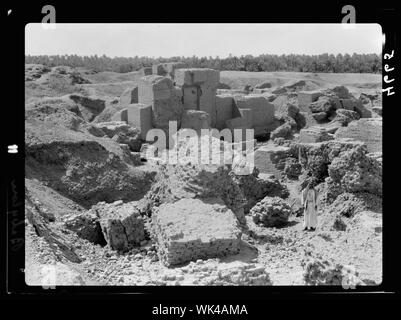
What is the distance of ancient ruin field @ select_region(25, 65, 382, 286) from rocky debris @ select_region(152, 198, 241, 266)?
0.01 metres

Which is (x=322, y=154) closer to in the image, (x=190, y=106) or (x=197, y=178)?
(x=197, y=178)

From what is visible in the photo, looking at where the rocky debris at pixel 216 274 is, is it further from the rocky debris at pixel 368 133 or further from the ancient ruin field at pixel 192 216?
the rocky debris at pixel 368 133

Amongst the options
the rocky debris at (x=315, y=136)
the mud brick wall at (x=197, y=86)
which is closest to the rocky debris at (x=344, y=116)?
the rocky debris at (x=315, y=136)

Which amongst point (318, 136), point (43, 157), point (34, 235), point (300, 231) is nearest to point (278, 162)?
point (318, 136)

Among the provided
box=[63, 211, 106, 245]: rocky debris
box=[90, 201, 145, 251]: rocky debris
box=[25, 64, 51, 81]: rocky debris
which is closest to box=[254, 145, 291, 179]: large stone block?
box=[63, 211, 106, 245]: rocky debris

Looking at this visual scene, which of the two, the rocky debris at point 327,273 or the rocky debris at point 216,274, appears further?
the rocky debris at point 216,274

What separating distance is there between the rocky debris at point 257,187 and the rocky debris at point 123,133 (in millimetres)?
4871

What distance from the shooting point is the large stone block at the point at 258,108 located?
699 inches

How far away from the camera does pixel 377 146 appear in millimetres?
11359

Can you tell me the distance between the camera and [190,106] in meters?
16.5

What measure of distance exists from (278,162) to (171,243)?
6285 mm

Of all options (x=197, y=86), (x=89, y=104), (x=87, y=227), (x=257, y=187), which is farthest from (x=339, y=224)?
(x=89, y=104)
